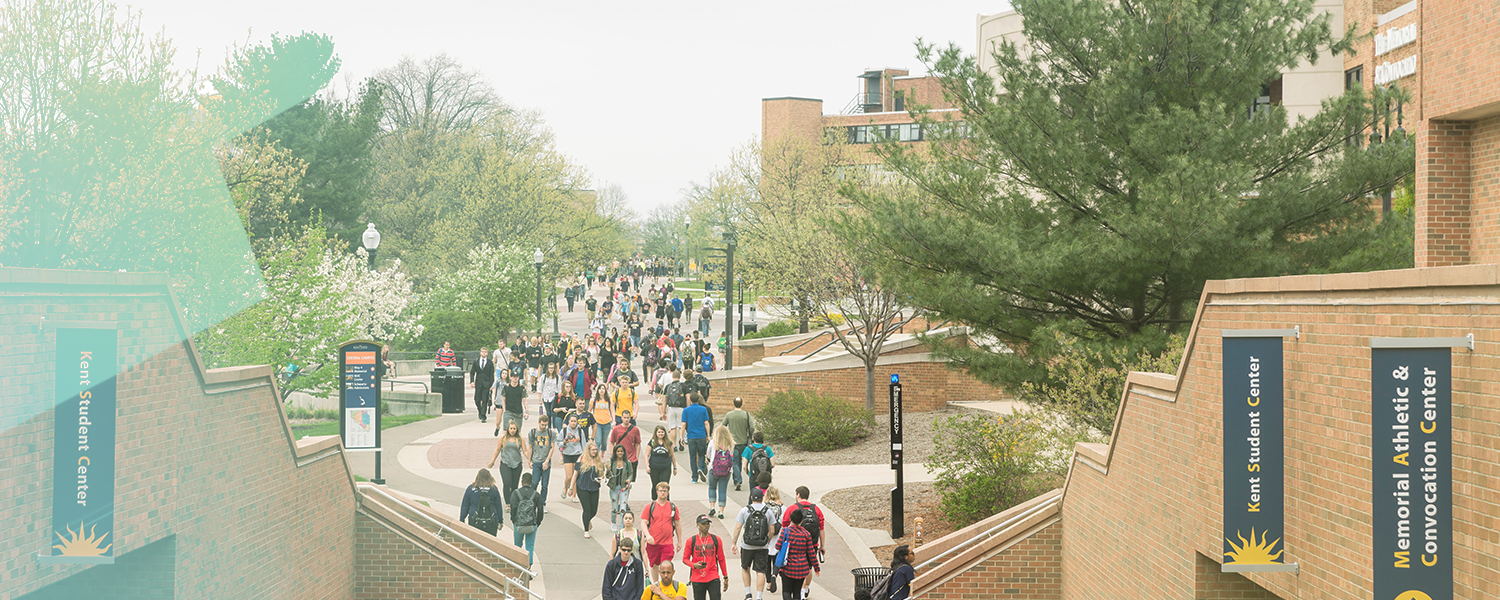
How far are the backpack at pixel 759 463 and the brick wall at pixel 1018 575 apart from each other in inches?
132

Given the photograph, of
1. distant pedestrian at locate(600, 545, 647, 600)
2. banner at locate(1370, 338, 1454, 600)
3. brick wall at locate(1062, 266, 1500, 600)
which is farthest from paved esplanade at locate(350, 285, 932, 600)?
banner at locate(1370, 338, 1454, 600)

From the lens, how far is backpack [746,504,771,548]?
1184cm

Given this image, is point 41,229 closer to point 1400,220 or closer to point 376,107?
point 1400,220

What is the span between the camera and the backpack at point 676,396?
64.5ft

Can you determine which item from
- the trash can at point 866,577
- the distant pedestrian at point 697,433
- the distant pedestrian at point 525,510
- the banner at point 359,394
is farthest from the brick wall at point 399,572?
the distant pedestrian at point 697,433

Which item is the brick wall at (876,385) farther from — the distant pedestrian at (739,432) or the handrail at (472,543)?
the handrail at (472,543)

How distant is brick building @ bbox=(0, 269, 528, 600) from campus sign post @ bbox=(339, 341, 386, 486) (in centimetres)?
327

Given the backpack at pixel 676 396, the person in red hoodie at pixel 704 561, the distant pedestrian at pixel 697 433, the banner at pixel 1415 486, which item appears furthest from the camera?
the backpack at pixel 676 396

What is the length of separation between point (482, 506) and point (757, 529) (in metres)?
3.40

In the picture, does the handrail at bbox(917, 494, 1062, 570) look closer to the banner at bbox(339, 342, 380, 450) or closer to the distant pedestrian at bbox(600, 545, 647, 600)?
the distant pedestrian at bbox(600, 545, 647, 600)

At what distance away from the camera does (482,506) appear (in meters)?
12.7

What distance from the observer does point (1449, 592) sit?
5.22m

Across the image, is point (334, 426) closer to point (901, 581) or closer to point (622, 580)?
point (622, 580)

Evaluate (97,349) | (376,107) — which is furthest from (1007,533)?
(376,107)
